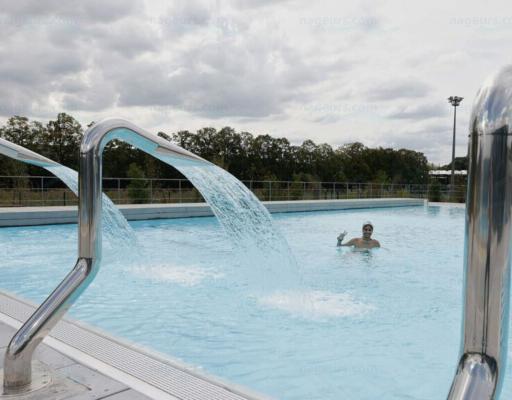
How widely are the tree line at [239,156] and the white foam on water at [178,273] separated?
362 inches

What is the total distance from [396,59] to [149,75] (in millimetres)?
11025

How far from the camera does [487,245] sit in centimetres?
91

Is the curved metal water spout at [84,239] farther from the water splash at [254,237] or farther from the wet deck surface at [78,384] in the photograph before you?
the water splash at [254,237]

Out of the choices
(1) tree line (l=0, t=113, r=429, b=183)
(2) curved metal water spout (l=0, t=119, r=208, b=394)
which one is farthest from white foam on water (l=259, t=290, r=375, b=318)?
(1) tree line (l=0, t=113, r=429, b=183)

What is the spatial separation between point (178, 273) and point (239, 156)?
3043 centimetres

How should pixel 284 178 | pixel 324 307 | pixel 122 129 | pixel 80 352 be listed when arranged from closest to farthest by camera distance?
pixel 122 129, pixel 80 352, pixel 324 307, pixel 284 178

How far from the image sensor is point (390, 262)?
314 inches

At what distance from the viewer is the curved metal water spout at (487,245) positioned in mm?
893

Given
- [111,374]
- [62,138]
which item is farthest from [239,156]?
[111,374]

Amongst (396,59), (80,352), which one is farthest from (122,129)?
(396,59)

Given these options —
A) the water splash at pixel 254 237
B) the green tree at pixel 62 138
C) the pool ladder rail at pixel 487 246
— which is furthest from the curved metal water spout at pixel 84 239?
the green tree at pixel 62 138

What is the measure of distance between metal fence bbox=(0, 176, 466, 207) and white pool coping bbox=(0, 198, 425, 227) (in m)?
1.62

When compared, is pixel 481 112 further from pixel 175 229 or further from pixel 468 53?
pixel 175 229

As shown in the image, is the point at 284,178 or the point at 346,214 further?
the point at 284,178
